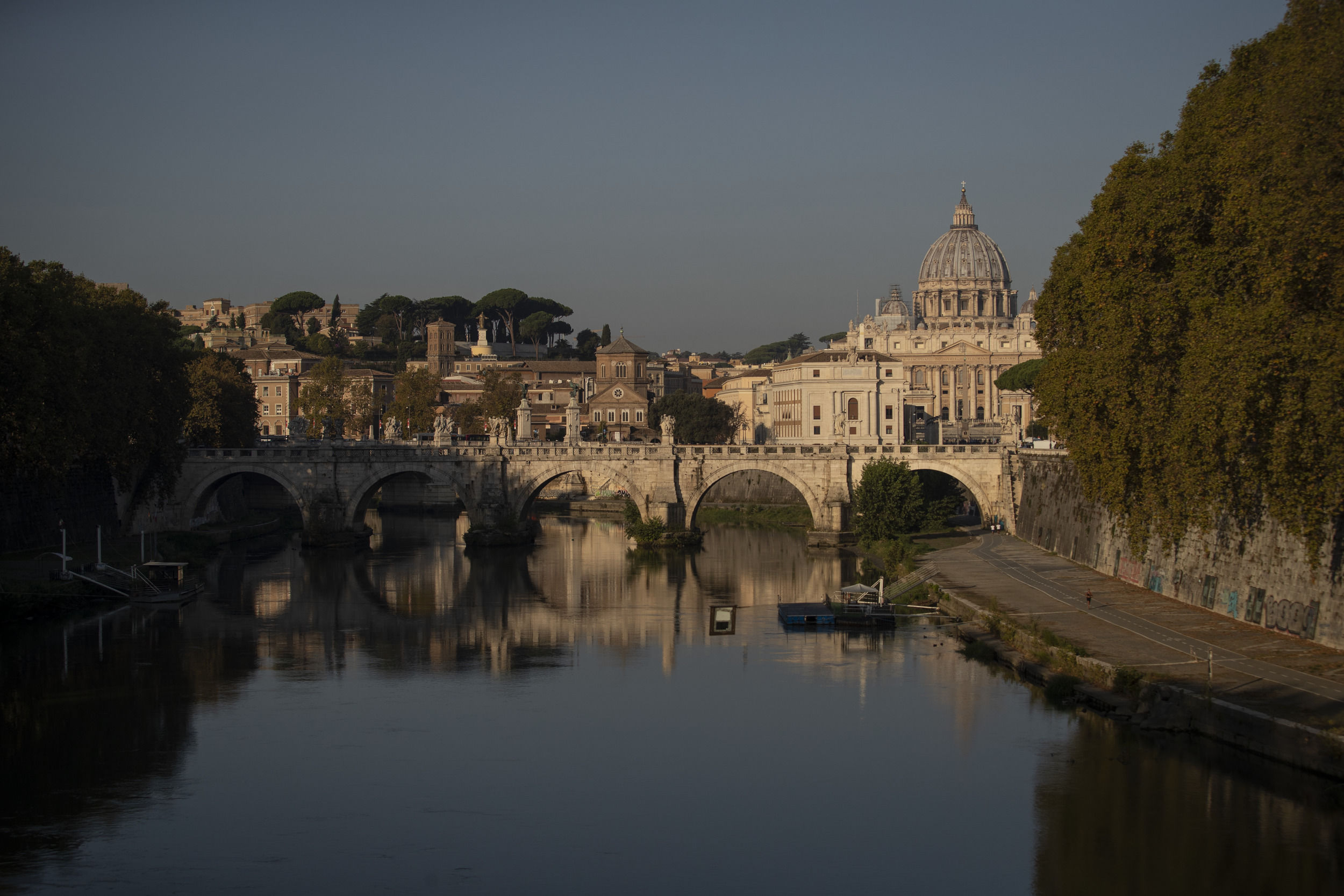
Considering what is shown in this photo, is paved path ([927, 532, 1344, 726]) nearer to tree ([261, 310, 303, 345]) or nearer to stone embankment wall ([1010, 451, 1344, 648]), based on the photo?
stone embankment wall ([1010, 451, 1344, 648])

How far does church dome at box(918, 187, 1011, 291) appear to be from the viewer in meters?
143

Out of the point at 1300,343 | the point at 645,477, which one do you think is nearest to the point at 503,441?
the point at 645,477

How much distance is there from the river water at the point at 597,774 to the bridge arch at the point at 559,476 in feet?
62.1

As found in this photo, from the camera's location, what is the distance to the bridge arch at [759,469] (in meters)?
52.4

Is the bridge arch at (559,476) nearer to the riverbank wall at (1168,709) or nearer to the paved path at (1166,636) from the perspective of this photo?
the paved path at (1166,636)

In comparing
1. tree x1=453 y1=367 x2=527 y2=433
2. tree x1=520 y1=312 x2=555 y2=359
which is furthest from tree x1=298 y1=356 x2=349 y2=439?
tree x1=520 y1=312 x2=555 y2=359

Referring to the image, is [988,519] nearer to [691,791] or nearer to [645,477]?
[645,477]

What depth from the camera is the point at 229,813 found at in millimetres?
19453

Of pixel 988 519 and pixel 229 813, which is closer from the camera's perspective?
pixel 229 813

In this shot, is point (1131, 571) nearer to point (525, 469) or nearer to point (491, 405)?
point (525, 469)

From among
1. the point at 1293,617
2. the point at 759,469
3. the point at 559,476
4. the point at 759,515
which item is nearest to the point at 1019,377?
the point at 759,515

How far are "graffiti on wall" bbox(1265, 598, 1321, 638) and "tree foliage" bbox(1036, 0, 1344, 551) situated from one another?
1878 mm

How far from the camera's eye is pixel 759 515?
208 feet

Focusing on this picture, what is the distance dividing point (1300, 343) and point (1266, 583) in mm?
7314
